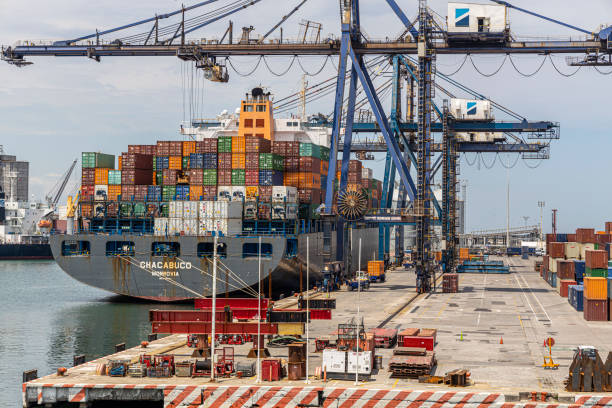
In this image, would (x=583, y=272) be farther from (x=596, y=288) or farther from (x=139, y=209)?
(x=139, y=209)

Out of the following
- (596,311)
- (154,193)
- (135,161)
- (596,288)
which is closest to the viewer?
(596,311)


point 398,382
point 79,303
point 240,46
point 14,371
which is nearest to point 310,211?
point 240,46

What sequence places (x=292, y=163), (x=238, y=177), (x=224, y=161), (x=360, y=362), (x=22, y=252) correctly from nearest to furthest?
(x=360, y=362), (x=238, y=177), (x=224, y=161), (x=292, y=163), (x=22, y=252)

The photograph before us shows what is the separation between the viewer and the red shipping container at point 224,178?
215 feet

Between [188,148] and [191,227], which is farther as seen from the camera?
A: [188,148]

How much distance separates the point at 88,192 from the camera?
6762 centimetres

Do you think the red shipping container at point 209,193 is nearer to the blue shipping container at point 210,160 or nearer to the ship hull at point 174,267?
→ the blue shipping container at point 210,160

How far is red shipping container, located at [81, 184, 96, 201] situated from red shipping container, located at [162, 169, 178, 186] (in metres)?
6.26

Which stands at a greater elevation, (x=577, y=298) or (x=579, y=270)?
(x=579, y=270)

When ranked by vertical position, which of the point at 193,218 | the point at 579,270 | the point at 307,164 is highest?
the point at 307,164

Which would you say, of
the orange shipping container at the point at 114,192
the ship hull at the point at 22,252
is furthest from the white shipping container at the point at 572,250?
the ship hull at the point at 22,252

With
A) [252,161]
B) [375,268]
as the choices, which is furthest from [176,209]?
[375,268]

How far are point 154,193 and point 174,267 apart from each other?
23.1 ft

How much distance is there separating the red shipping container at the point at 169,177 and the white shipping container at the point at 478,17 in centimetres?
2552
